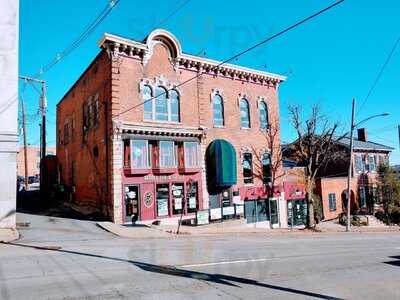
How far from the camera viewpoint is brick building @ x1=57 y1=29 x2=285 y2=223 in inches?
877

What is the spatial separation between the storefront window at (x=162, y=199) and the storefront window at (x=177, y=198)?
1.77 feet

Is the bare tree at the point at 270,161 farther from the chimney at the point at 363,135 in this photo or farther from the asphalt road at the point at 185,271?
the chimney at the point at 363,135

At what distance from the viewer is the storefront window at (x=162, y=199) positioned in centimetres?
2320

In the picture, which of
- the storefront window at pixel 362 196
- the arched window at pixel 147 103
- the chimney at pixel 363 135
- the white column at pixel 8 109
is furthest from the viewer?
the chimney at pixel 363 135

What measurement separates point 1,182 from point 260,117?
1991 centimetres

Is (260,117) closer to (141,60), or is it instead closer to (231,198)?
(231,198)

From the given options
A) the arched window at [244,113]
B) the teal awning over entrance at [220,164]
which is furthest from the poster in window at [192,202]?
the arched window at [244,113]

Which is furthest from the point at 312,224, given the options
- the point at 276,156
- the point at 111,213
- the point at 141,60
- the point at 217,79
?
the point at 141,60

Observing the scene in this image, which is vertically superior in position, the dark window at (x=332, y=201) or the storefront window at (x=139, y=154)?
the storefront window at (x=139, y=154)

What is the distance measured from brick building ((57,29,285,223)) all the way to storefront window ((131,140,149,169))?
6 cm

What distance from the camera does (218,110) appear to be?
2783 cm

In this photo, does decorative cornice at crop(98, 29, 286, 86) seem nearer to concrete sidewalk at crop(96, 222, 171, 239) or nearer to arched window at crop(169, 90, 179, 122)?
arched window at crop(169, 90, 179, 122)

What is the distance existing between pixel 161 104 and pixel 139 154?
406 centimetres

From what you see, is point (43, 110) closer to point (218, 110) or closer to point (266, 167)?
point (218, 110)
